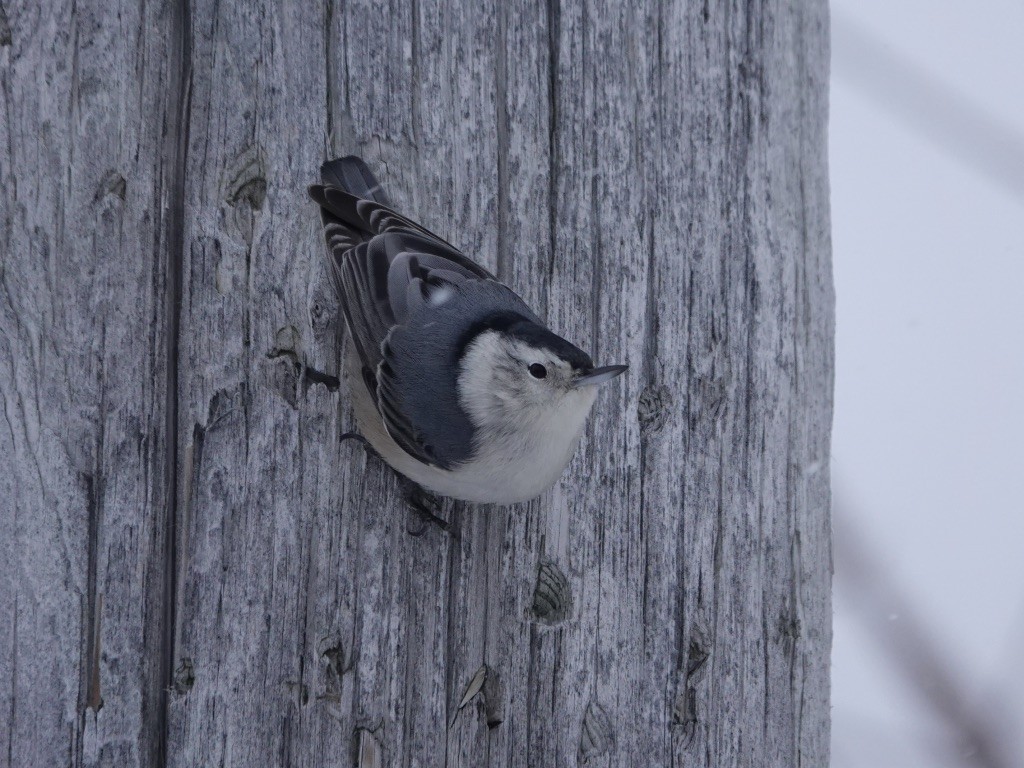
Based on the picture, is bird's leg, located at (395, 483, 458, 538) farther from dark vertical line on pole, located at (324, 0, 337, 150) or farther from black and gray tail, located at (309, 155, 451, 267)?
dark vertical line on pole, located at (324, 0, 337, 150)

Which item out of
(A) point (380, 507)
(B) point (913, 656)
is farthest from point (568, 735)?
(B) point (913, 656)

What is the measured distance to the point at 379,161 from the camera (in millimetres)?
1996

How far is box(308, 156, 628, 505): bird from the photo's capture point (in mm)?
1913

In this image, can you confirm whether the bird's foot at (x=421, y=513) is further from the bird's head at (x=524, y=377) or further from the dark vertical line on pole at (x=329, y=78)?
the dark vertical line on pole at (x=329, y=78)

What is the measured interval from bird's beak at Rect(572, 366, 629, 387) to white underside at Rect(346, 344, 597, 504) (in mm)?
52

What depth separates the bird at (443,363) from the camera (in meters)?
1.91

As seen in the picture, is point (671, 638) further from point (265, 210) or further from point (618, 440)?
point (265, 210)

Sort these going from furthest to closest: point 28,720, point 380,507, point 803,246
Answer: point 803,246, point 380,507, point 28,720

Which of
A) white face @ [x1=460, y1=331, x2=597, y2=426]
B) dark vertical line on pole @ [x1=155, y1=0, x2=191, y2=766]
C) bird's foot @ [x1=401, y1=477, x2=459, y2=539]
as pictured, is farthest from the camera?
white face @ [x1=460, y1=331, x2=597, y2=426]

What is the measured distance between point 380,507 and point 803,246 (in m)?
1.11

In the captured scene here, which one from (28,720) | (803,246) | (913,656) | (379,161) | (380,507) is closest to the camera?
(28,720)

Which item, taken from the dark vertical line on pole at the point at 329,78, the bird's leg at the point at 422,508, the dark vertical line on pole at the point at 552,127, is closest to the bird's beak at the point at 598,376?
the dark vertical line on pole at the point at 552,127

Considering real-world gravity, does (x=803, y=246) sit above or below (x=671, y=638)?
above

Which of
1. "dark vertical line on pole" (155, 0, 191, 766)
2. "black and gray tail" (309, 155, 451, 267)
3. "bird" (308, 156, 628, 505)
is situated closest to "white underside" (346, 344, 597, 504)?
"bird" (308, 156, 628, 505)
